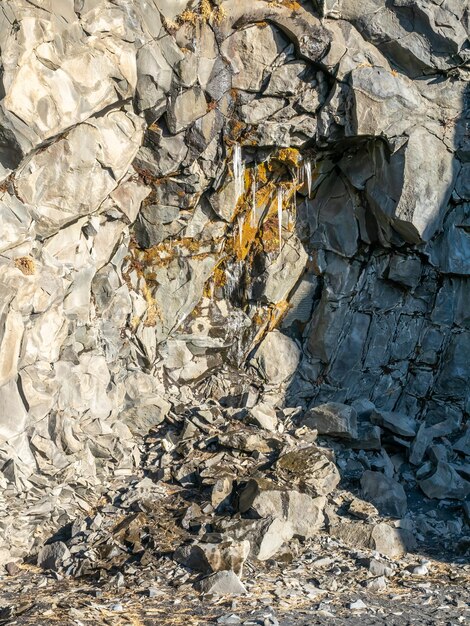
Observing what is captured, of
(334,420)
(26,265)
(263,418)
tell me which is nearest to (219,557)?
(263,418)

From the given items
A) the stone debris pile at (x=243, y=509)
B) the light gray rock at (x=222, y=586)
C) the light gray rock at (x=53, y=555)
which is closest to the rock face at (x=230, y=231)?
the stone debris pile at (x=243, y=509)

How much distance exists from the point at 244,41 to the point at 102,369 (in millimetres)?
5617

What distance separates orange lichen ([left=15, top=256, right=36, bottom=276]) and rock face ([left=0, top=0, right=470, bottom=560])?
2 centimetres

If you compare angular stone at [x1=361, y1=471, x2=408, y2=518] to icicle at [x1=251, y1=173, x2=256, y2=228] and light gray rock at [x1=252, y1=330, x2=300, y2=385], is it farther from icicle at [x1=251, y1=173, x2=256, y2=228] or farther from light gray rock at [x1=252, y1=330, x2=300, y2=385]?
icicle at [x1=251, y1=173, x2=256, y2=228]

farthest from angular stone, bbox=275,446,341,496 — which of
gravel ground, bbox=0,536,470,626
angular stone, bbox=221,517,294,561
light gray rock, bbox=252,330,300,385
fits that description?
light gray rock, bbox=252,330,300,385

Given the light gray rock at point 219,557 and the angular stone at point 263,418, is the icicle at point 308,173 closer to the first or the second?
the angular stone at point 263,418

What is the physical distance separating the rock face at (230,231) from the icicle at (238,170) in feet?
0.14

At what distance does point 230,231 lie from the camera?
13.6 meters

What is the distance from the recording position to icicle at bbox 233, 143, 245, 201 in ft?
41.3

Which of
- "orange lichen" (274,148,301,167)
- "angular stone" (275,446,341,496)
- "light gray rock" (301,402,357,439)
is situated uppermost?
"orange lichen" (274,148,301,167)

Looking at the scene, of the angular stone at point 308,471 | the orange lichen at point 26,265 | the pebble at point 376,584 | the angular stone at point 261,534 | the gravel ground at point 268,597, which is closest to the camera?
the gravel ground at point 268,597

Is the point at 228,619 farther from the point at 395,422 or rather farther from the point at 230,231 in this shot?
the point at 230,231

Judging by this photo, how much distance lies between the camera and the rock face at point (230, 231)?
1012 cm

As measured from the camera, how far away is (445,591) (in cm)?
830
